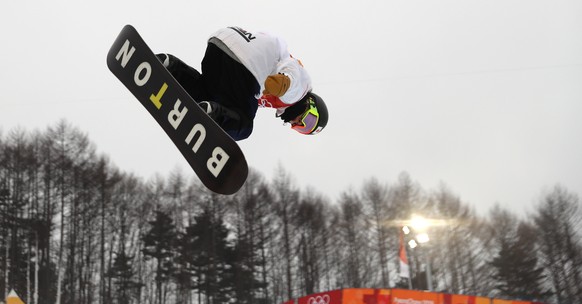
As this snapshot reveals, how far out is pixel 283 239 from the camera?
32.2 m

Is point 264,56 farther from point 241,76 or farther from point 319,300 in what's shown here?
point 319,300

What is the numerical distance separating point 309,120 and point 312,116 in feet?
0.09

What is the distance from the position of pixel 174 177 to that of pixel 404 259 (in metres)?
21.0

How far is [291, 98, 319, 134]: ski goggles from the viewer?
2.85 m

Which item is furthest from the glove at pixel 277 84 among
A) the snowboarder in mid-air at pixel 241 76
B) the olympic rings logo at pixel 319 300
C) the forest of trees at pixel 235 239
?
the forest of trees at pixel 235 239

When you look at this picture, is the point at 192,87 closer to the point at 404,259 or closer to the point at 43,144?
the point at 404,259

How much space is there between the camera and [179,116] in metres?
2.30

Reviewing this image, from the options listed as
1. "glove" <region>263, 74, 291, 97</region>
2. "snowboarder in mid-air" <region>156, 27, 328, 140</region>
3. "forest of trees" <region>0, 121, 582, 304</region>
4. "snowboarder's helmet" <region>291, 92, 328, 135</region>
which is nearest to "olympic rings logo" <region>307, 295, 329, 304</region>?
"snowboarder's helmet" <region>291, 92, 328, 135</region>

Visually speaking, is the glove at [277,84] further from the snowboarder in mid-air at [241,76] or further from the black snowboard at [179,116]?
the black snowboard at [179,116]

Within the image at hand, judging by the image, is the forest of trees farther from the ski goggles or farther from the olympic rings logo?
the ski goggles

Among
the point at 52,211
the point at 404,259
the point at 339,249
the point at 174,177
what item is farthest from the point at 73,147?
the point at 404,259

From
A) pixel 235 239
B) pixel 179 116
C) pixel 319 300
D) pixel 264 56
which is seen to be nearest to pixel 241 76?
pixel 264 56

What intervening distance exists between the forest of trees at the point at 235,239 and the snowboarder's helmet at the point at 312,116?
2561cm

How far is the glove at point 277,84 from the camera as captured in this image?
2525mm
